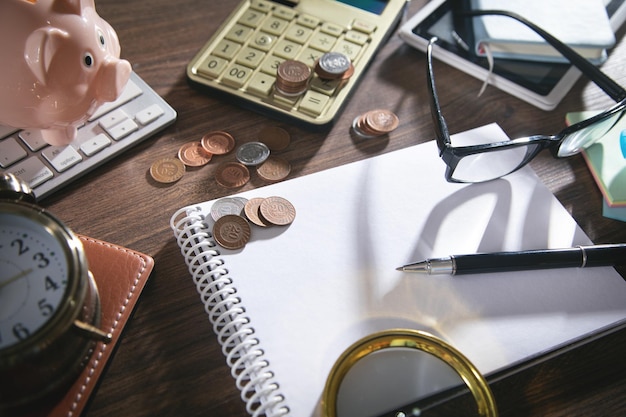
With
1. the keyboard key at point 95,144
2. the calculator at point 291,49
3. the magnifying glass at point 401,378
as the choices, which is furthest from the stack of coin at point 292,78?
the magnifying glass at point 401,378

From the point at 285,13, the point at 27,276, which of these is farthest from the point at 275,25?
the point at 27,276

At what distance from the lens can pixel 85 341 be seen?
0.46m

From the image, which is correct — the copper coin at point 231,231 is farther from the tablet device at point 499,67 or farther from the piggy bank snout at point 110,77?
the tablet device at point 499,67

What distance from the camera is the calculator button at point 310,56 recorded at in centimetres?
70

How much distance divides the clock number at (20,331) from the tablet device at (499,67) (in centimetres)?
60

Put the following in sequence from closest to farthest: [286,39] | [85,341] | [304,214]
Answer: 1. [85,341]
2. [304,214]
3. [286,39]

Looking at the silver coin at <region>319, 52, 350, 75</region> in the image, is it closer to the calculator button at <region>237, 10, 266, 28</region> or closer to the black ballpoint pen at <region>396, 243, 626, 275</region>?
the calculator button at <region>237, 10, 266, 28</region>

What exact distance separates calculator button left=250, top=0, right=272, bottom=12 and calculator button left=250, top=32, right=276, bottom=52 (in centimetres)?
5

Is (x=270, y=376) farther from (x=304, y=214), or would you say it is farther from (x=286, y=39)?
(x=286, y=39)

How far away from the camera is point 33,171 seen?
590 millimetres

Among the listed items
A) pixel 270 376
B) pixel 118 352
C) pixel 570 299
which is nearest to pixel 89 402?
pixel 118 352

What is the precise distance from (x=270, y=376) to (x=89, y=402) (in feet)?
0.52

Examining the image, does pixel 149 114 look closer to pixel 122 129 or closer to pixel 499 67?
pixel 122 129

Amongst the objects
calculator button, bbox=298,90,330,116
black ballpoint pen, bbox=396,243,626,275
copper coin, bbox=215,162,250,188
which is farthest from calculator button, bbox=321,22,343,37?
black ballpoint pen, bbox=396,243,626,275
